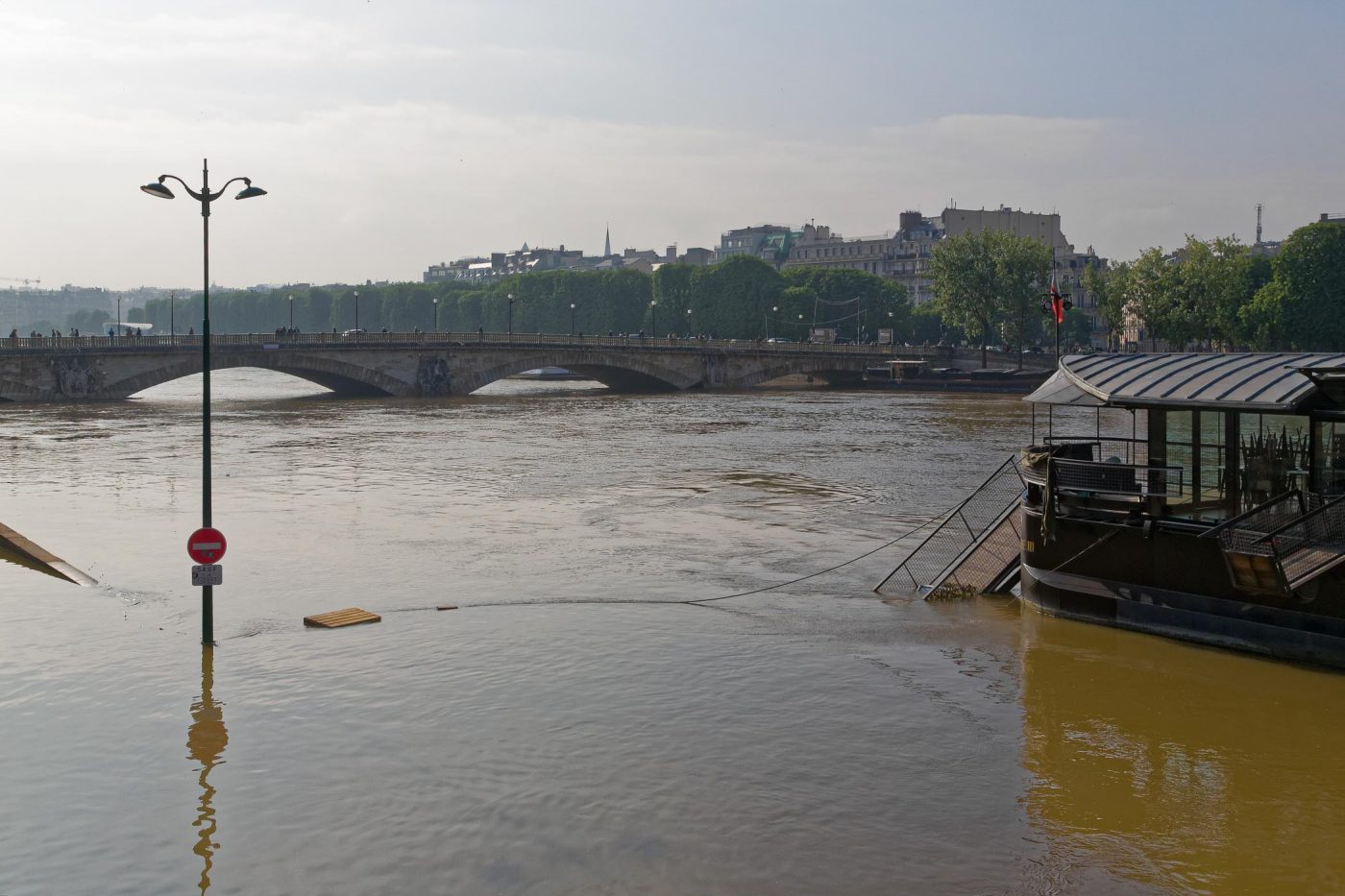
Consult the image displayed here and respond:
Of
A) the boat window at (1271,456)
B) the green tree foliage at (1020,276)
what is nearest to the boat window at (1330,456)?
the boat window at (1271,456)

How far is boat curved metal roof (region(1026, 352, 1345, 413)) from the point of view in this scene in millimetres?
18766

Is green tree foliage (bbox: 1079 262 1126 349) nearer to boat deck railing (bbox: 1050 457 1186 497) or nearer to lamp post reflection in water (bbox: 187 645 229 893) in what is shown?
boat deck railing (bbox: 1050 457 1186 497)

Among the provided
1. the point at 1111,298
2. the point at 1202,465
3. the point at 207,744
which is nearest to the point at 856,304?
the point at 1111,298

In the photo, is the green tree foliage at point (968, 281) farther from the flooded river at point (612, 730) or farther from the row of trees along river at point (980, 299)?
the flooded river at point (612, 730)

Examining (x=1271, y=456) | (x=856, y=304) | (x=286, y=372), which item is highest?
(x=856, y=304)

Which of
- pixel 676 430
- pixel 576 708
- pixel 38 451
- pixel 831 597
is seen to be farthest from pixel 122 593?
pixel 676 430

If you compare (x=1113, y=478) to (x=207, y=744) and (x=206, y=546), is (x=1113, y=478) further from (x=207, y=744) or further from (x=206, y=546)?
(x=207, y=744)

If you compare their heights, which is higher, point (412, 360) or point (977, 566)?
point (412, 360)

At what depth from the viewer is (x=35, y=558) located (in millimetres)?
25484

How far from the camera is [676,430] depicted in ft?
208

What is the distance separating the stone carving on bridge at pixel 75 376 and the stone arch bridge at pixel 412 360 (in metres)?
0.06

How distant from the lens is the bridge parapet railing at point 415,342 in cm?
7856

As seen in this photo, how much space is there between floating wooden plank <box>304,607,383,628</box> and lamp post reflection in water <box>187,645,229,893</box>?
Result: 202 centimetres

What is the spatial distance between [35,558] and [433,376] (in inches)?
2653
